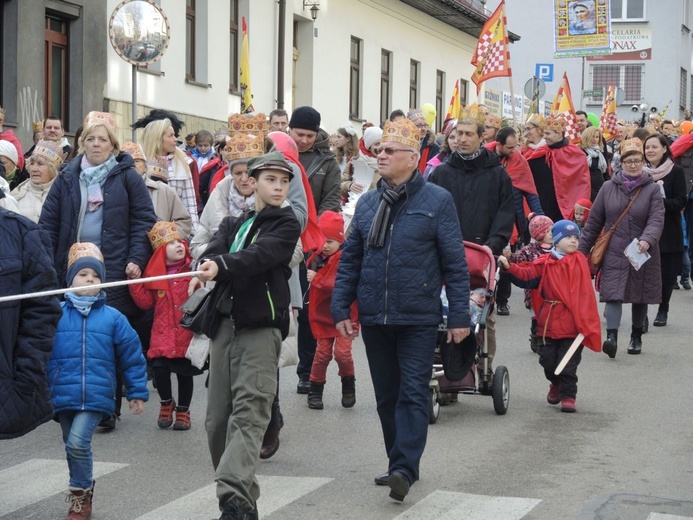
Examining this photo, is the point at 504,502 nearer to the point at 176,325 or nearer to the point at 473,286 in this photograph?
the point at 473,286

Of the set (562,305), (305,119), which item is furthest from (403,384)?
(305,119)

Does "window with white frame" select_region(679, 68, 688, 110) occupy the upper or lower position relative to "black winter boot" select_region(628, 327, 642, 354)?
upper

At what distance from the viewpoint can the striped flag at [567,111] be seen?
58.0ft

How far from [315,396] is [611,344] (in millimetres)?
3501

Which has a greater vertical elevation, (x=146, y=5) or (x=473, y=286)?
(x=146, y=5)

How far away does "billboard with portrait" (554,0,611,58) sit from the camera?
29.6 meters

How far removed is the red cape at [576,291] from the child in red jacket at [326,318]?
1512 mm

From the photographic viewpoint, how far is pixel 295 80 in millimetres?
32594

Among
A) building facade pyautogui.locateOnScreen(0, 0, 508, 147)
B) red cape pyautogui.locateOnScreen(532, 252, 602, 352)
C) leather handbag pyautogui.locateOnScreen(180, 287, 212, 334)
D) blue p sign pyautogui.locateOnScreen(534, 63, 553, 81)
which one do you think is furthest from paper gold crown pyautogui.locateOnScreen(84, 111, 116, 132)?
blue p sign pyautogui.locateOnScreen(534, 63, 553, 81)

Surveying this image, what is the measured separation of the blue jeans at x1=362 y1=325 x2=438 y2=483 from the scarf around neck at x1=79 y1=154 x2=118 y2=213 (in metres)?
2.65

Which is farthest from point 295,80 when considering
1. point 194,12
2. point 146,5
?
point 146,5

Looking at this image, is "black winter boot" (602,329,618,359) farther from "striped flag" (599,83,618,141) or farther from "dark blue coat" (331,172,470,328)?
"striped flag" (599,83,618,141)

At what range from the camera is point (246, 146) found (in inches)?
310

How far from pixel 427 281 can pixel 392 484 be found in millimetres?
1102
